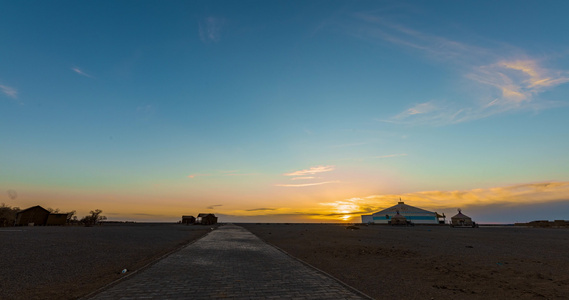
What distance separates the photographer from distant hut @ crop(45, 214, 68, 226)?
61303 mm

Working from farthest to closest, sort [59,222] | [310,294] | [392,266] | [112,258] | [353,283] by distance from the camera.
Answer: [59,222] < [112,258] < [392,266] < [353,283] < [310,294]

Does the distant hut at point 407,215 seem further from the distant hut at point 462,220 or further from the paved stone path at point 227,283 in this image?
the paved stone path at point 227,283

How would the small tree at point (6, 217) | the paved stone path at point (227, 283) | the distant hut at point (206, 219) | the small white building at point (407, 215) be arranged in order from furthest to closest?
the small white building at point (407, 215) → the distant hut at point (206, 219) → the small tree at point (6, 217) → the paved stone path at point (227, 283)

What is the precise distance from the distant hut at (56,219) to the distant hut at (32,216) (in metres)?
0.74

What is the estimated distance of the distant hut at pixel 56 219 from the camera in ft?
201

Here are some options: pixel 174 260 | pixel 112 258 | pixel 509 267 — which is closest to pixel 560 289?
pixel 509 267

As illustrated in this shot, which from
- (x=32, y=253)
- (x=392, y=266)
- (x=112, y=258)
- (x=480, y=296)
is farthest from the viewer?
(x=32, y=253)

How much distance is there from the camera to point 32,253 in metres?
15.6

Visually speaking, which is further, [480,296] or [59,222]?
[59,222]

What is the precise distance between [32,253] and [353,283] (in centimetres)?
1908

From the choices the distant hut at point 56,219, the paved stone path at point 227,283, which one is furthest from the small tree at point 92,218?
the paved stone path at point 227,283

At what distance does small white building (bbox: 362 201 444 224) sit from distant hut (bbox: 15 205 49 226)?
348 ft

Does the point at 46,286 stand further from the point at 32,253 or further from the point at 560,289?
the point at 560,289

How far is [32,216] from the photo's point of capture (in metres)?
57.9
